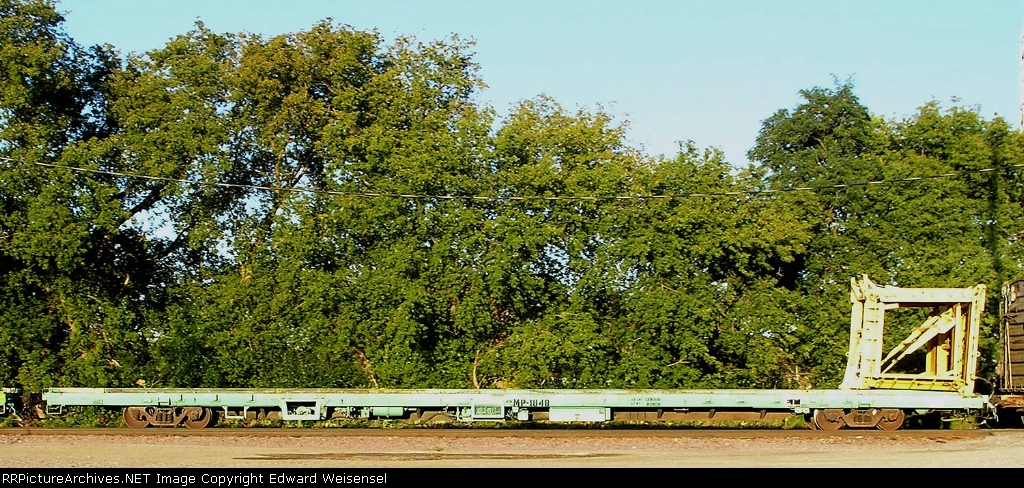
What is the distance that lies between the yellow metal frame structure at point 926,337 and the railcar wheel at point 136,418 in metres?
14.1

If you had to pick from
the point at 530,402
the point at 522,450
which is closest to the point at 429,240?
the point at 530,402

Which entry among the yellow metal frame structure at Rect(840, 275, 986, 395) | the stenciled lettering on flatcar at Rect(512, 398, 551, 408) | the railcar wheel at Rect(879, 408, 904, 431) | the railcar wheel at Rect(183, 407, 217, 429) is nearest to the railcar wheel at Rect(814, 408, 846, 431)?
the railcar wheel at Rect(879, 408, 904, 431)

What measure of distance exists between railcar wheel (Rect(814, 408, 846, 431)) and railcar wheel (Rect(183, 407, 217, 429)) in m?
12.1

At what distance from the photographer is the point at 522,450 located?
55.3 ft

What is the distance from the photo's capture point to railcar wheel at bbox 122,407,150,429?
21.2 m

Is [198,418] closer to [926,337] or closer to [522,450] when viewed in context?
[522,450]

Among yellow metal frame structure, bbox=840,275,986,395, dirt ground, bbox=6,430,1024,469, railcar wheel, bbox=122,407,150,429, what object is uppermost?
yellow metal frame structure, bbox=840,275,986,395

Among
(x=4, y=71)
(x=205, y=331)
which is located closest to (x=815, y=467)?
(x=205, y=331)

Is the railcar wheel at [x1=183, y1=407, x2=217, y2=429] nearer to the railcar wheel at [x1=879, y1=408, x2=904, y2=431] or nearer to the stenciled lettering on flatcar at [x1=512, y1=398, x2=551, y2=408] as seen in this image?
the stenciled lettering on flatcar at [x1=512, y1=398, x2=551, y2=408]

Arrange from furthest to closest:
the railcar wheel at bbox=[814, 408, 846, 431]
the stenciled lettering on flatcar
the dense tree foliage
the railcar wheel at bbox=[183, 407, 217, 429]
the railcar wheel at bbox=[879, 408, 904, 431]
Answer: the dense tree foliage
the railcar wheel at bbox=[183, 407, 217, 429]
the stenciled lettering on flatcar
the railcar wheel at bbox=[814, 408, 846, 431]
the railcar wheel at bbox=[879, 408, 904, 431]

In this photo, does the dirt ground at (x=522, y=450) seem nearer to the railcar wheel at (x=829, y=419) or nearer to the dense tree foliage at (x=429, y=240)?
the railcar wheel at (x=829, y=419)

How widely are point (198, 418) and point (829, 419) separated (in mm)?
12526

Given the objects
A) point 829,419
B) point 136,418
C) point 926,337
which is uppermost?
point 926,337

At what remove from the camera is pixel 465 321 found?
86.5 ft
